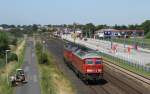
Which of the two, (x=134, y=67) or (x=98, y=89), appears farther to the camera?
(x=134, y=67)

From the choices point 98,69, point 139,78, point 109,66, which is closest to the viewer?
point 98,69

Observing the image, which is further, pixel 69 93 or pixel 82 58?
pixel 82 58

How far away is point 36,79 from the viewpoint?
52250 millimetres

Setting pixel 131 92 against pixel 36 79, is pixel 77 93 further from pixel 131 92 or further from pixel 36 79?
pixel 36 79

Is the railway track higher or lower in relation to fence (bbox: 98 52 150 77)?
lower

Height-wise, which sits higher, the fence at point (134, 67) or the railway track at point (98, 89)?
the fence at point (134, 67)

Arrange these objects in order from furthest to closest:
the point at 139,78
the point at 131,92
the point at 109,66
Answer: the point at 109,66 → the point at 139,78 → the point at 131,92

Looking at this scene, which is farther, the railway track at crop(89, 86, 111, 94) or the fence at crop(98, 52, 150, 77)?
the fence at crop(98, 52, 150, 77)

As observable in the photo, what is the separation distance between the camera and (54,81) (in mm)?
50406

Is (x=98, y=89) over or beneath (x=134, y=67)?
beneath

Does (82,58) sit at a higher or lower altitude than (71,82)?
higher

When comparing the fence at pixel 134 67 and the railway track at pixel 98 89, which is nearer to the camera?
the railway track at pixel 98 89

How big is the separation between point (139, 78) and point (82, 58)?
7870 millimetres

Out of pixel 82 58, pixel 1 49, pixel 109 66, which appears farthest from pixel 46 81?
pixel 1 49
